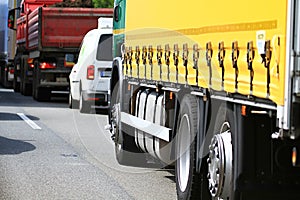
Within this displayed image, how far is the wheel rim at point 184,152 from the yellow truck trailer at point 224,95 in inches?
0.5

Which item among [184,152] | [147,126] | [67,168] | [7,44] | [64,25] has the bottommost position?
[67,168]

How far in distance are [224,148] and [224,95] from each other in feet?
1.46

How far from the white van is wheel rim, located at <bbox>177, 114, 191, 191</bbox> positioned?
12.6m

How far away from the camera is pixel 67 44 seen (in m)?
27.8

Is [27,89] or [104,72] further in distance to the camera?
[27,89]

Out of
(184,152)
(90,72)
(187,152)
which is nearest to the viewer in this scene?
(187,152)

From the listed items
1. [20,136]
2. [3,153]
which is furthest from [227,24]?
[20,136]

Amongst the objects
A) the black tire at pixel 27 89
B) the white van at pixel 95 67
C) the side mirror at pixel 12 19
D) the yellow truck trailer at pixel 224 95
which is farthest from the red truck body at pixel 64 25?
the yellow truck trailer at pixel 224 95

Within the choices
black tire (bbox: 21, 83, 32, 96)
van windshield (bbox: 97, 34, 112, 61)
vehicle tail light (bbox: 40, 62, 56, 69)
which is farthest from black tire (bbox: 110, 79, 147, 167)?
black tire (bbox: 21, 83, 32, 96)

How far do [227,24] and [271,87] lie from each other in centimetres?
129

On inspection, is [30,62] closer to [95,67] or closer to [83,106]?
[83,106]

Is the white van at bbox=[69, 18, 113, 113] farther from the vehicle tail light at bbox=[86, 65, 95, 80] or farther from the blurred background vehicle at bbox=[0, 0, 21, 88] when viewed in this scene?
→ the blurred background vehicle at bbox=[0, 0, 21, 88]

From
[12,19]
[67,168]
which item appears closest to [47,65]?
[12,19]

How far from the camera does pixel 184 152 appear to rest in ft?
31.3
